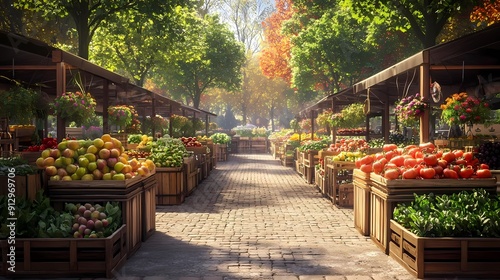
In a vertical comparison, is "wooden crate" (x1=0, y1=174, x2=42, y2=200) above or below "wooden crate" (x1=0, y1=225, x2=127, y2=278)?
above

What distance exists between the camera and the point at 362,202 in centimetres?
Result: 961

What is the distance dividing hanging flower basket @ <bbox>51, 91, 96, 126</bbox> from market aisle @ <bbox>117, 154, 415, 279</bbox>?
2694 millimetres

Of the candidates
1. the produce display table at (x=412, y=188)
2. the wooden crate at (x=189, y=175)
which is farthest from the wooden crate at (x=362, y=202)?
the wooden crate at (x=189, y=175)

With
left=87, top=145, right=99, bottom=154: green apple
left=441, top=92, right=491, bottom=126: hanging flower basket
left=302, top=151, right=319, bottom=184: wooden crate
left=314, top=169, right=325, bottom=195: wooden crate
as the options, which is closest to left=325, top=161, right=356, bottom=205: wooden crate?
left=314, top=169, right=325, bottom=195: wooden crate

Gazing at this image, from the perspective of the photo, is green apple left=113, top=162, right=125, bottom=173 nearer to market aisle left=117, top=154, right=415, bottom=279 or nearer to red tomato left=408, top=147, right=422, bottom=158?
market aisle left=117, top=154, right=415, bottom=279

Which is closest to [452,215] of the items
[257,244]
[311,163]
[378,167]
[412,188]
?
[412,188]

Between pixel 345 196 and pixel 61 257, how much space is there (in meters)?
8.39

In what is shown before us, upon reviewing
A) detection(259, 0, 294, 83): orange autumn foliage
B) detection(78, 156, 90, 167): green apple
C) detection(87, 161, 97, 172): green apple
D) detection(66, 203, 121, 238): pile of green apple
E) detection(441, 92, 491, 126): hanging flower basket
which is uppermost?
detection(259, 0, 294, 83): orange autumn foliage

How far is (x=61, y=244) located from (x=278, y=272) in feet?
8.57

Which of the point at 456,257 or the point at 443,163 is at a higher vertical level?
the point at 443,163

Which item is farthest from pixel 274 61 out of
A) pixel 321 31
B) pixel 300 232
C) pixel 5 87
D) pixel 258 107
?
pixel 300 232

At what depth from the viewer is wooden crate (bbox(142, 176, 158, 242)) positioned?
29.5 feet

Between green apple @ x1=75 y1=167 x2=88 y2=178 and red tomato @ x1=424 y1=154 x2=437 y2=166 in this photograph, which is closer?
green apple @ x1=75 y1=167 x2=88 y2=178

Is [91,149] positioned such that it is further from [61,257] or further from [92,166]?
[61,257]
